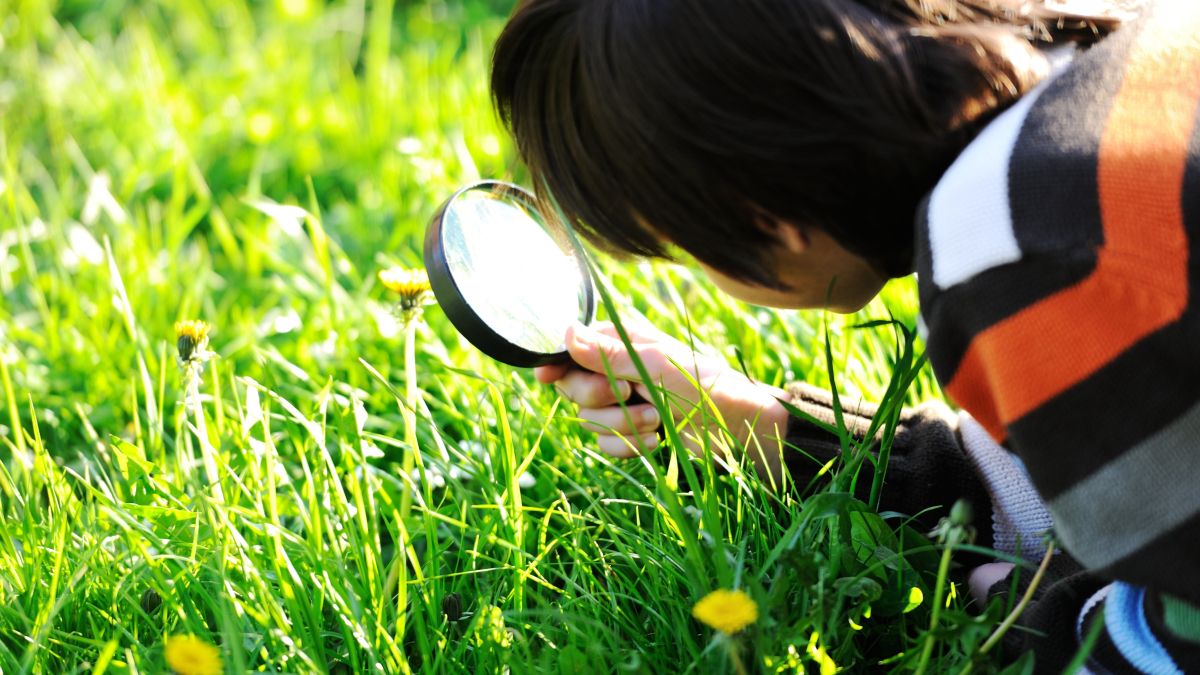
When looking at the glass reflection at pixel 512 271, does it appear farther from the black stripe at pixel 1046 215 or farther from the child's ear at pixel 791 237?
the black stripe at pixel 1046 215

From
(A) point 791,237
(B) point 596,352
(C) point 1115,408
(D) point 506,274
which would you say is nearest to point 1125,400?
(C) point 1115,408

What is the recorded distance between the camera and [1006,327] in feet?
3.41

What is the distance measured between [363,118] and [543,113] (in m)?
1.64

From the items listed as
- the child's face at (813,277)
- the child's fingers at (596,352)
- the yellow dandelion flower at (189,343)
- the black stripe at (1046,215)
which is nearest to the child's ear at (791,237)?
the child's face at (813,277)

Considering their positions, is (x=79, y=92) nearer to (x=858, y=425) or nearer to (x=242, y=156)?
(x=242, y=156)

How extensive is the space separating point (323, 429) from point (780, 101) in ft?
1.91

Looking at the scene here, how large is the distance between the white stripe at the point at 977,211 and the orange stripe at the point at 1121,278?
2.1 inches

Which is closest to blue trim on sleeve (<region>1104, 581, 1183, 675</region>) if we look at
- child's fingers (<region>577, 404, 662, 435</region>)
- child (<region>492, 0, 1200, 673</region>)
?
child (<region>492, 0, 1200, 673</region>)

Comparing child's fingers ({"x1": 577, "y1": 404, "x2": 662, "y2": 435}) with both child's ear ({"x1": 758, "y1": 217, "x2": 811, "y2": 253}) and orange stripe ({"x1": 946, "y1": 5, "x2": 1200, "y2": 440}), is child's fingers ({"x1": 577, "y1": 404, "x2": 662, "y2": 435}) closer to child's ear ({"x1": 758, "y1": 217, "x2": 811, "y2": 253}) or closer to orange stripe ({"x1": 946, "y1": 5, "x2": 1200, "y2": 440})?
child's ear ({"x1": 758, "y1": 217, "x2": 811, "y2": 253})

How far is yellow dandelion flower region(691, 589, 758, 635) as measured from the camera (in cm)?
102

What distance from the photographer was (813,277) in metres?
1.31

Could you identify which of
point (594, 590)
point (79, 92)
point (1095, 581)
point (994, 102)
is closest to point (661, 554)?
point (594, 590)

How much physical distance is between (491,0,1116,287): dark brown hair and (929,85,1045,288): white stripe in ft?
0.27

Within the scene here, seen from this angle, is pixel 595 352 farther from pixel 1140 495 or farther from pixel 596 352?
pixel 1140 495
